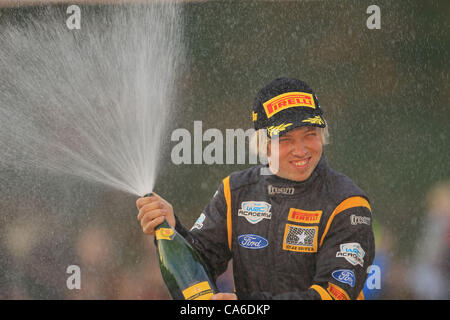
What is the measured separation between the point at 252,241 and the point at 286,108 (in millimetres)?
571

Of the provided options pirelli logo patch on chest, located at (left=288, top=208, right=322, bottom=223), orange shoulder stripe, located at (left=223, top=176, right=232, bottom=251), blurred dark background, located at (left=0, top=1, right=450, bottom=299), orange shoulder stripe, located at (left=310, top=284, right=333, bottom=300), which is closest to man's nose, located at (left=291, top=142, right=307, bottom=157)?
pirelli logo patch on chest, located at (left=288, top=208, right=322, bottom=223)

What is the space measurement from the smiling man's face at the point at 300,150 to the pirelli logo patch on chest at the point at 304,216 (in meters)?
0.14

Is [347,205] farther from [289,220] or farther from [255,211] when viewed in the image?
[255,211]

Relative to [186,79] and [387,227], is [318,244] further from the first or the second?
[186,79]

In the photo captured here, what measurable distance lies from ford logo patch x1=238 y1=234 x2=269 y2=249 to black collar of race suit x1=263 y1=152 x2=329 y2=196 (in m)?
0.19

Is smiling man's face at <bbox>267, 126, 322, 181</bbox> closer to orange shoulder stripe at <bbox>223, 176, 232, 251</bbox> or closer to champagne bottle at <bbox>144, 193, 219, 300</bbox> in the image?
orange shoulder stripe at <bbox>223, 176, 232, 251</bbox>

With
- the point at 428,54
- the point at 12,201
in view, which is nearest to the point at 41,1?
the point at 12,201

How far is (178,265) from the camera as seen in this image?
204 cm

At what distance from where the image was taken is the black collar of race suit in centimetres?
213

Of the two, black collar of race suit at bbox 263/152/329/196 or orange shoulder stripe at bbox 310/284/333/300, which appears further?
black collar of race suit at bbox 263/152/329/196

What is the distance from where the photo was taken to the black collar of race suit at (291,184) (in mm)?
2133

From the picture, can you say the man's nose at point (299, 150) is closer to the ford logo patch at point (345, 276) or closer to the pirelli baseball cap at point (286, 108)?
the pirelli baseball cap at point (286, 108)

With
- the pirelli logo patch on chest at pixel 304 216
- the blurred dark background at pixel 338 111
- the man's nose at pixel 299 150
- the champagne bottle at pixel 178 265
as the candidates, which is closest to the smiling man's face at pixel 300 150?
the man's nose at pixel 299 150

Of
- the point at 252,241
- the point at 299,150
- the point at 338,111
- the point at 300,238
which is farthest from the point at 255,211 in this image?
the point at 338,111
